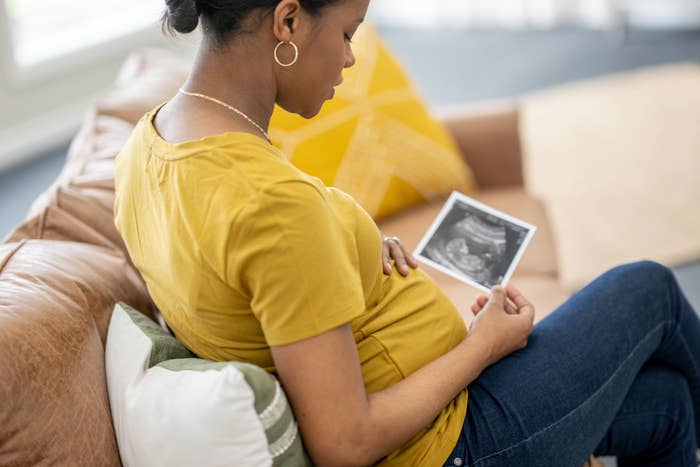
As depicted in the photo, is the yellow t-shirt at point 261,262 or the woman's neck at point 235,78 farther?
the woman's neck at point 235,78

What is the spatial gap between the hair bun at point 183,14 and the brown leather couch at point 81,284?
0.42m

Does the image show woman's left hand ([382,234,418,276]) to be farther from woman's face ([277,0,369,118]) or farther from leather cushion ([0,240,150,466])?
leather cushion ([0,240,150,466])

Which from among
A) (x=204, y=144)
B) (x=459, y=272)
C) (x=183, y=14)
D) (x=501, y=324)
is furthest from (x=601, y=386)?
(x=183, y=14)

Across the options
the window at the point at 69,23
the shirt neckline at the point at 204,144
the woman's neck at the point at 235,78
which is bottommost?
the window at the point at 69,23

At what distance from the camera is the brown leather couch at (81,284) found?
1.11m

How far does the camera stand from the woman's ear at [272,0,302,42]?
1092 mm

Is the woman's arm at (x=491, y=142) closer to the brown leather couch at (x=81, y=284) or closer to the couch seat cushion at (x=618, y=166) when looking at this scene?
the brown leather couch at (x=81, y=284)

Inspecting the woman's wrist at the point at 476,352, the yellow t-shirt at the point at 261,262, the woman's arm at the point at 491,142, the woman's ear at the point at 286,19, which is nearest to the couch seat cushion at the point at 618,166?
the woman's arm at the point at 491,142

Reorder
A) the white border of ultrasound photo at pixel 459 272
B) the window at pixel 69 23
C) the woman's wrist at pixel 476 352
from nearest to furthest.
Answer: the woman's wrist at pixel 476 352, the white border of ultrasound photo at pixel 459 272, the window at pixel 69 23

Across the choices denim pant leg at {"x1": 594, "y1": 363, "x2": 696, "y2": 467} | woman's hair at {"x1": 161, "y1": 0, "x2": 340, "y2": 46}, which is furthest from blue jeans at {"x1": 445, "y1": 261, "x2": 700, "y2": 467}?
woman's hair at {"x1": 161, "y1": 0, "x2": 340, "y2": 46}

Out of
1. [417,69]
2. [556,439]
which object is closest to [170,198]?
[556,439]

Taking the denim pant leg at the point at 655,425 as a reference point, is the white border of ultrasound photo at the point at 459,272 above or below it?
above

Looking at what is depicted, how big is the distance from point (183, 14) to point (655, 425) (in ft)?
3.37

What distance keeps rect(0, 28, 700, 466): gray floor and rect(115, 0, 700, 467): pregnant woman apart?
2449mm
